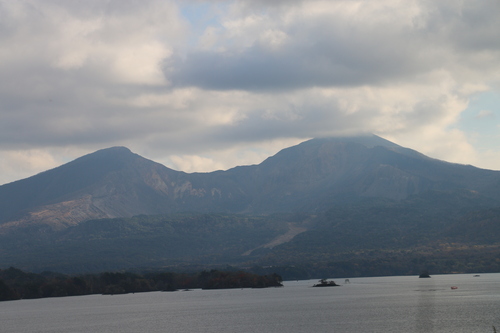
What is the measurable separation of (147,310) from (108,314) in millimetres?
14126

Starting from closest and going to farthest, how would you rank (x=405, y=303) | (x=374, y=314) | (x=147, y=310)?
(x=374, y=314)
(x=405, y=303)
(x=147, y=310)

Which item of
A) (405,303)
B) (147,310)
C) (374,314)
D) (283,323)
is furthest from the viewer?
(147,310)

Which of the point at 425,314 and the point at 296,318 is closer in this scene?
the point at 425,314

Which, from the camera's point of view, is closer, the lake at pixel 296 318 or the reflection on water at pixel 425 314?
the reflection on water at pixel 425 314

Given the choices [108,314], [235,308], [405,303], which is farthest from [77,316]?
[405,303]

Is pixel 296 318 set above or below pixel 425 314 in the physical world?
above

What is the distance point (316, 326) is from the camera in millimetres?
139625

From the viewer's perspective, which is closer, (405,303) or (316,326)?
(316,326)

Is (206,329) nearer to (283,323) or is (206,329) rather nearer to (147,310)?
(283,323)

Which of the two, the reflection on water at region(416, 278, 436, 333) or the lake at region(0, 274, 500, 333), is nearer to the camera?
the reflection on water at region(416, 278, 436, 333)

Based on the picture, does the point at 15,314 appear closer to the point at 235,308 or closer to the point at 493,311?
the point at 235,308

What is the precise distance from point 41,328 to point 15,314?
49.3 meters

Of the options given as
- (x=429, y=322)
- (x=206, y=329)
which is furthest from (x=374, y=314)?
(x=206, y=329)

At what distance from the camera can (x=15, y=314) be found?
7820 inches
